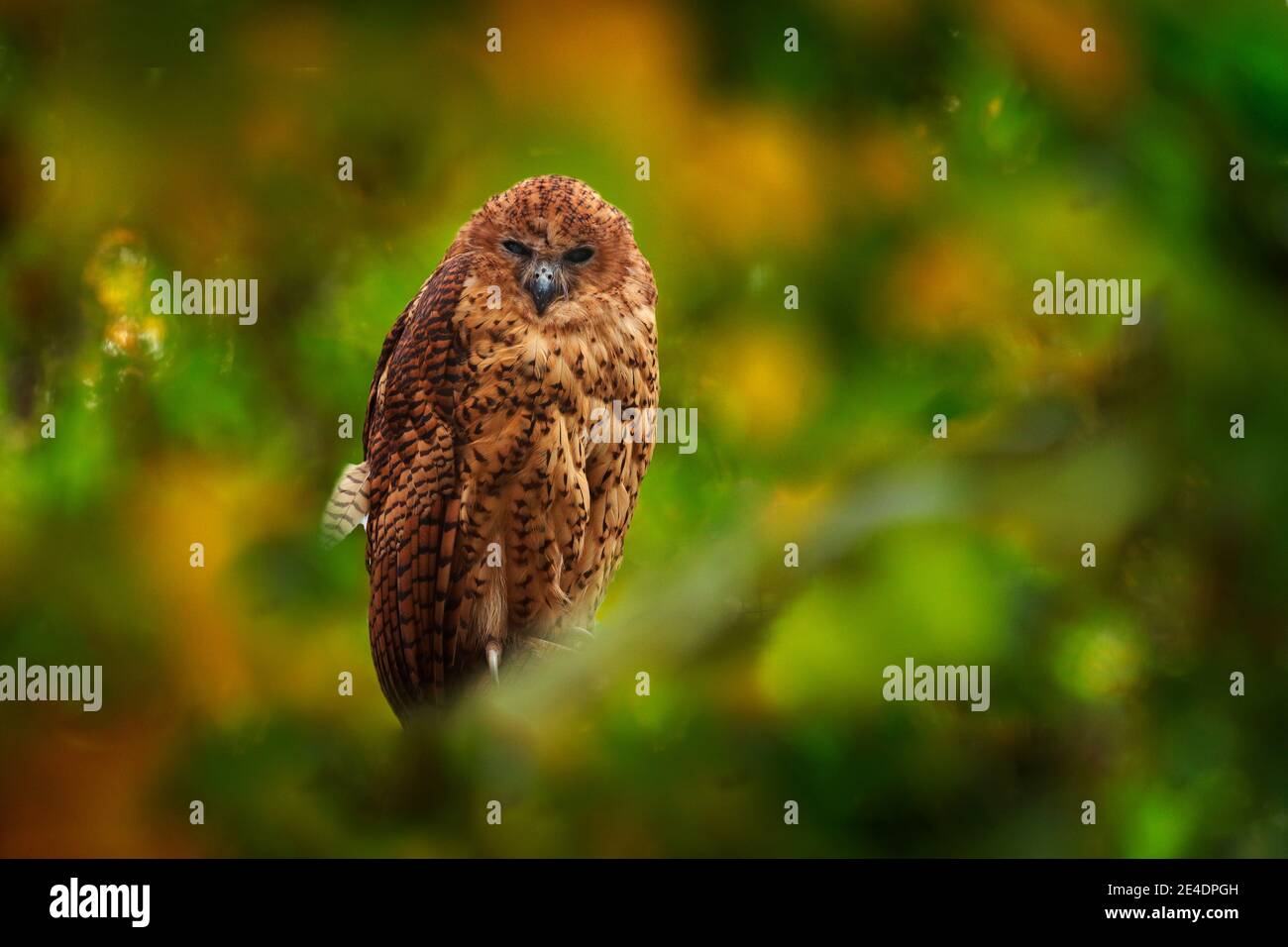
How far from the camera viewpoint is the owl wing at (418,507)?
84.5 inches

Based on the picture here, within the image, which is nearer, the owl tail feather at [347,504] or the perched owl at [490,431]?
the perched owl at [490,431]

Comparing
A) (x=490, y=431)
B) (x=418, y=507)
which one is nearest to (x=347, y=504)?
(x=418, y=507)

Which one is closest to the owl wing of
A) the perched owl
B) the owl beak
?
the perched owl

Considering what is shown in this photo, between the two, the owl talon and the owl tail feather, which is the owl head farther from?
the owl talon

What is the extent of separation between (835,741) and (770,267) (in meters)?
0.85

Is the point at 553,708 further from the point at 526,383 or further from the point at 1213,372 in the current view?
the point at 1213,372

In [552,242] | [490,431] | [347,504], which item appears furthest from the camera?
[347,504]

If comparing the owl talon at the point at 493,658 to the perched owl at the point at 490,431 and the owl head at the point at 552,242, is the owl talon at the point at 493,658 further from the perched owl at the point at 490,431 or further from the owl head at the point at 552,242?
the owl head at the point at 552,242

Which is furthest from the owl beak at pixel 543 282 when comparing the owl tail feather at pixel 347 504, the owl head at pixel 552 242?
the owl tail feather at pixel 347 504

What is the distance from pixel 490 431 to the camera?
7.14 ft

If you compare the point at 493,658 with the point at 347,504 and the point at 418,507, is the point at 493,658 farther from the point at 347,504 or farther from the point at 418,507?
Answer: the point at 347,504

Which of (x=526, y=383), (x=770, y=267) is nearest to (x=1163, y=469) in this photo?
Result: (x=770, y=267)

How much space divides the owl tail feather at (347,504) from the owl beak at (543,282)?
0.48 metres

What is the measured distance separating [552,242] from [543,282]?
7cm
